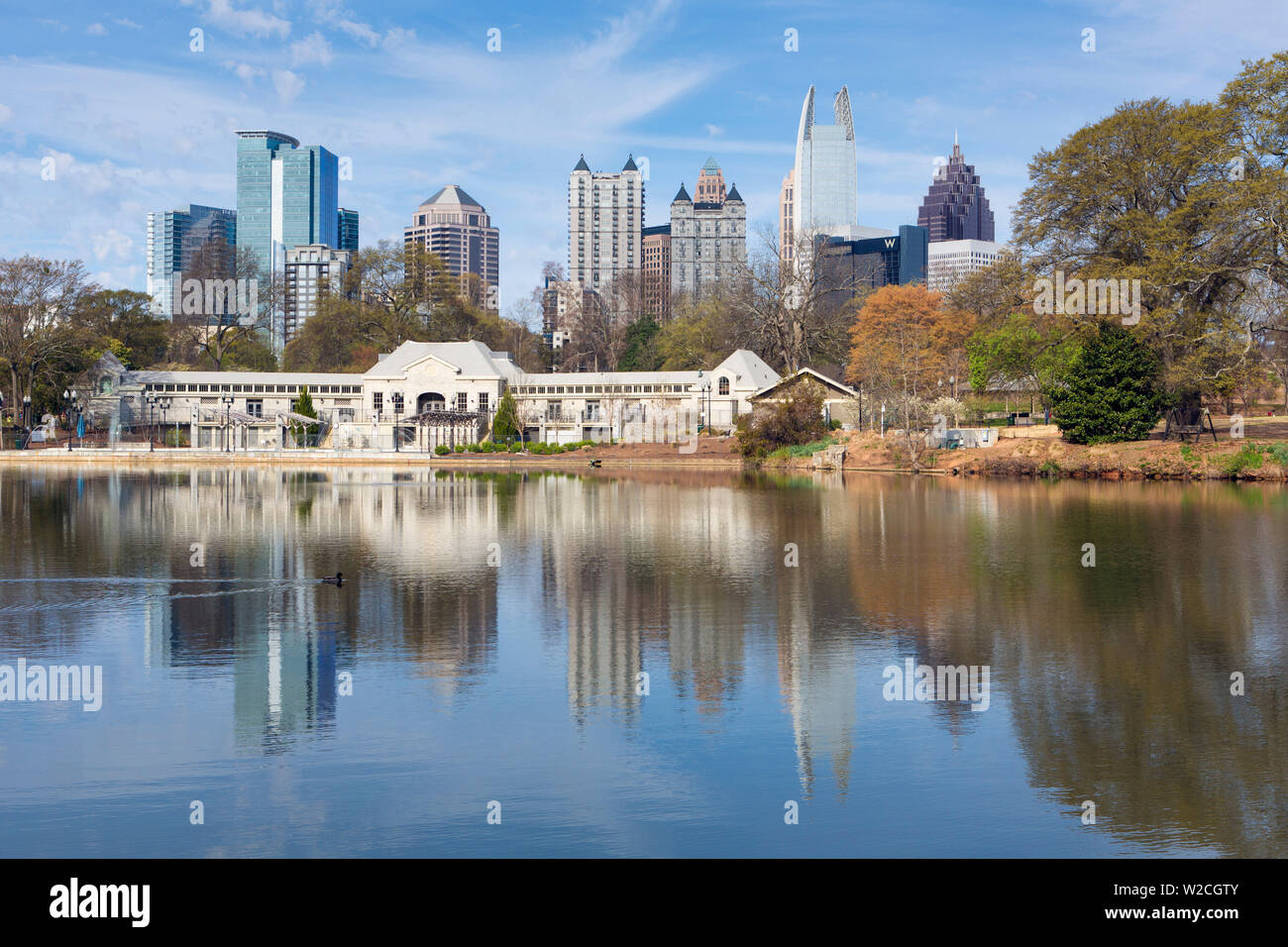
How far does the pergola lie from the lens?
86188mm

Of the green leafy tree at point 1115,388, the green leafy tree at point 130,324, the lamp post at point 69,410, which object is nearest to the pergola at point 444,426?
the lamp post at point 69,410

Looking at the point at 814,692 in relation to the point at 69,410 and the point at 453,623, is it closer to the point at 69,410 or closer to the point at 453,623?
the point at 453,623

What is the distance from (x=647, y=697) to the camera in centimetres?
1284

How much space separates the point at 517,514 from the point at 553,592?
15.4 m

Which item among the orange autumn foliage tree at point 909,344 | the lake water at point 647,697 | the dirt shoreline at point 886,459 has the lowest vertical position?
the lake water at point 647,697

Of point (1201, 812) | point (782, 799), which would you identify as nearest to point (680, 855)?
point (782, 799)

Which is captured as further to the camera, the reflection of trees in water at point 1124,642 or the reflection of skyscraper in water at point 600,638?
the reflection of skyscraper in water at point 600,638

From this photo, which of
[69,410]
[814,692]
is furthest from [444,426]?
[814,692]

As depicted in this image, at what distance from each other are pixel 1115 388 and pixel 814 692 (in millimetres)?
46736

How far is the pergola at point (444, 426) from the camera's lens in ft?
283

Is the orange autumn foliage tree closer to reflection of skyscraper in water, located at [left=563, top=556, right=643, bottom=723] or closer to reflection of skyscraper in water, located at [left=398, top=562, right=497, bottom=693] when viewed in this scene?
reflection of skyscraper in water, located at [left=563, top=556, right=643, bottom=723]

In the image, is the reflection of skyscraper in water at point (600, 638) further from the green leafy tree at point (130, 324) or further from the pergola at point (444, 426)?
the green leafy tree at point (130, 324)

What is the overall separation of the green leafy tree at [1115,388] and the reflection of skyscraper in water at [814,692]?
41651 mm

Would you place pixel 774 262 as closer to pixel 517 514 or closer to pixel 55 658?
pixel 517 514
